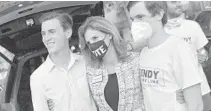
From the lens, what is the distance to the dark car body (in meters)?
3.52

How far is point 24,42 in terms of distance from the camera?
375 cm

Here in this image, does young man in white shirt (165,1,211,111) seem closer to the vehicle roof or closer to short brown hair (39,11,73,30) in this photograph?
the vehicle roof

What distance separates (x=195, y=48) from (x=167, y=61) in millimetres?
1326

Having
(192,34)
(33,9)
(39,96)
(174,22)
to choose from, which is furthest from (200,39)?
(39,96)

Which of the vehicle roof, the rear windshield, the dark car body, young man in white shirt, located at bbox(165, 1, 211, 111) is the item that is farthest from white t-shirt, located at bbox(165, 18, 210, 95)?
the rear windshield

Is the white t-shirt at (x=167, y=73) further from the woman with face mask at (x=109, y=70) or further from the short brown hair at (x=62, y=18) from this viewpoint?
the short brown hair at (x=62, y=18)

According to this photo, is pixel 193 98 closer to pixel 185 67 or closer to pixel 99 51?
pixel 185 67

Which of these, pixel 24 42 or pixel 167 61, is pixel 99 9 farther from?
pixel 167 61

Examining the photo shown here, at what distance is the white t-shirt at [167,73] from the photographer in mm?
2707

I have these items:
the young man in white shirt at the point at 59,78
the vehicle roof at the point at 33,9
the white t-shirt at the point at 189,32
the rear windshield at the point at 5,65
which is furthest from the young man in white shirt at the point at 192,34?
the rear windshield at the point at 5,65

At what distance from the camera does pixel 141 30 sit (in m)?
2.87

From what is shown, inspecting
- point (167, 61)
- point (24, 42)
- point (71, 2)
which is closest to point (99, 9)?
point (71, 2)

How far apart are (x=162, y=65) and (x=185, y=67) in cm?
14

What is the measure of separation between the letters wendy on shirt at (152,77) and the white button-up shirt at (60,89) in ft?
1.35
